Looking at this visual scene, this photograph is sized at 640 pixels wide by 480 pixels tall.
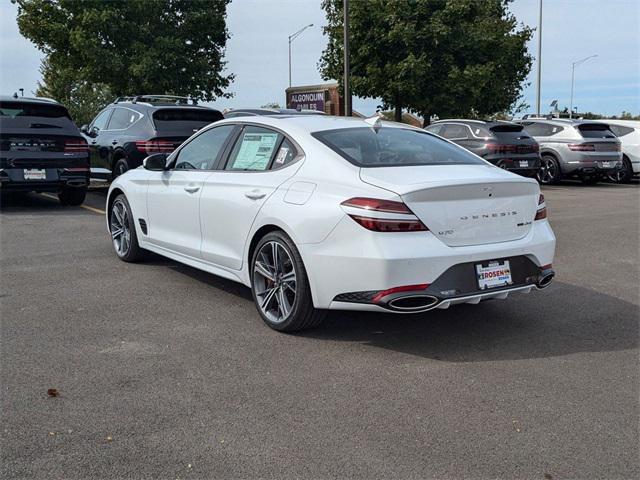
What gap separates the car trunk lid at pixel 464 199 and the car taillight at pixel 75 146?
27.1 ft

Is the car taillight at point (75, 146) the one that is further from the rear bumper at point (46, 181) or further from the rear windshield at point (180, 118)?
the rear windshield at point (180, 118)

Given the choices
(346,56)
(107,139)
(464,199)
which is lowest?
(464,199)

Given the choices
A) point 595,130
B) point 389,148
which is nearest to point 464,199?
point 389,148

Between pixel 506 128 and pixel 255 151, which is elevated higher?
pixel 506 128

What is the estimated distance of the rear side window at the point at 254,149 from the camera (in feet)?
18.1

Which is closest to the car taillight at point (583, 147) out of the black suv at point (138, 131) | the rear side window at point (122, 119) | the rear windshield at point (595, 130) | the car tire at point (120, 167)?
the rear windshield at point (595, 130)

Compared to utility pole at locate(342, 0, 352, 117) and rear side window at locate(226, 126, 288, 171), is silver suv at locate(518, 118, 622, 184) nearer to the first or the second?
utility pole at locate(342, 0, 352, 117)

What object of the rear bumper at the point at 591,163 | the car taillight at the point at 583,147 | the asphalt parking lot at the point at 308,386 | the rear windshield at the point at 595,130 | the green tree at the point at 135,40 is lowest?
the asphalt parking lot at the point at 308,386

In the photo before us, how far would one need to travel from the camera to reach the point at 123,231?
761 cm

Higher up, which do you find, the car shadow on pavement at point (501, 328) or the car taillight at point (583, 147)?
the car taillight at point (583, 147)

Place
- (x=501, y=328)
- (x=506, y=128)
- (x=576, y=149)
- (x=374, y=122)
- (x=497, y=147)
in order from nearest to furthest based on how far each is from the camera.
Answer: (x=501, y=328)
(x=374, y=122)
(x=497, y=147)
(x=506, y=128)
(x=576, y=149)

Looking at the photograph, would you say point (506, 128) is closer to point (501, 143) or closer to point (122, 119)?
point (501, 143)

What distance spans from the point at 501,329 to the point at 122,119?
9610 millimetres

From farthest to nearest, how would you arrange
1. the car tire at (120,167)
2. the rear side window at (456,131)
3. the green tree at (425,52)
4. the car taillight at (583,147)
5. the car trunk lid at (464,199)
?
the green tree at (425,52)
the car taillight at (583,147)
the rear side window at (456,131)
the car tire at (120,167)
the car trunk lid at (464,199)
